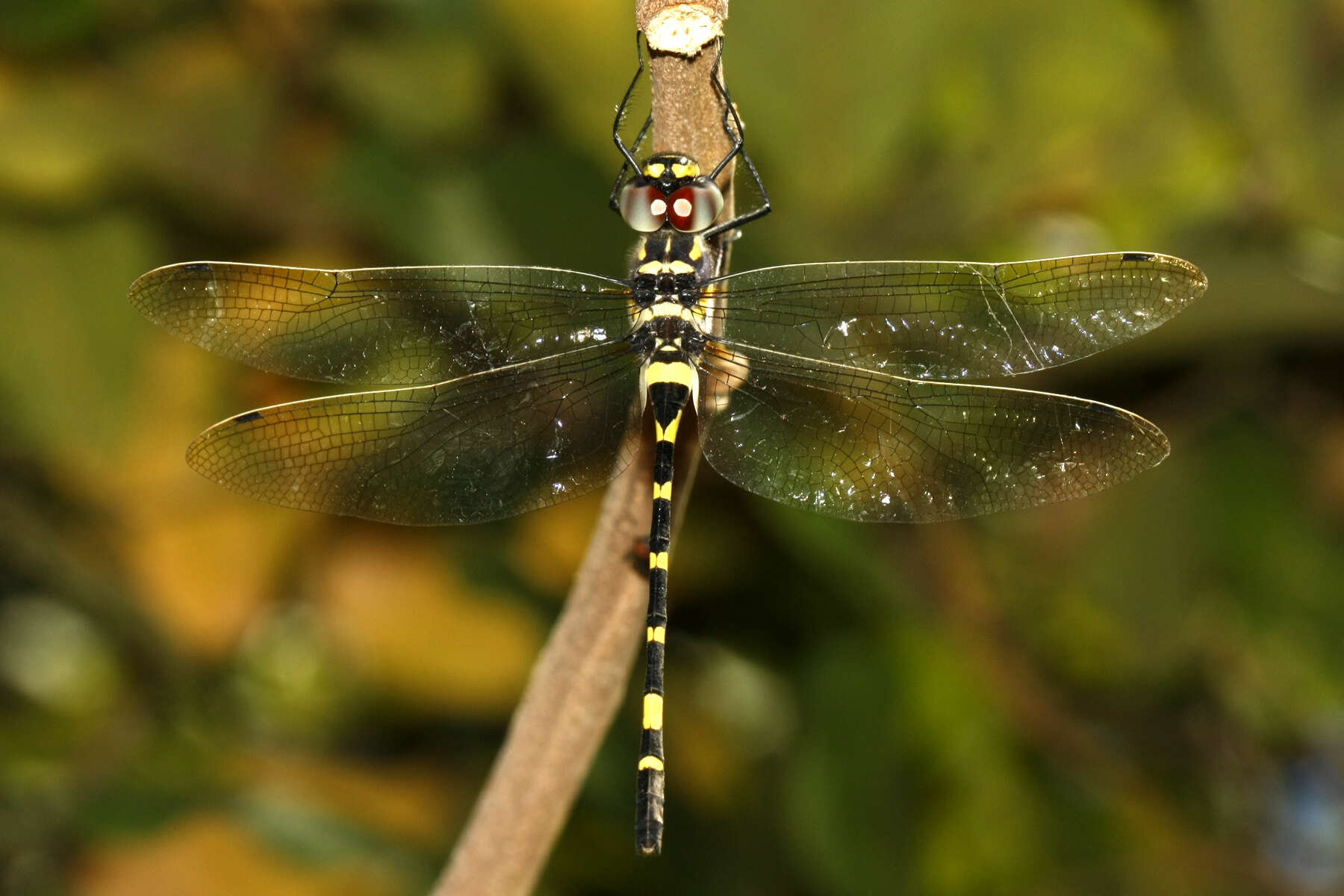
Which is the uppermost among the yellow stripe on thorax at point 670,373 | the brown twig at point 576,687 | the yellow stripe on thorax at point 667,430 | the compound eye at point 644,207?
the compound eye at point 644,207

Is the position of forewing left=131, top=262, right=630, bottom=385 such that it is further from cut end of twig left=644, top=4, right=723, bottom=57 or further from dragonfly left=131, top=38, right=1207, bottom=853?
cut end of twig left=644, top=4, right=723, bottom=57

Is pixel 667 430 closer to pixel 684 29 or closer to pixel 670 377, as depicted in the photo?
pixel 670 377

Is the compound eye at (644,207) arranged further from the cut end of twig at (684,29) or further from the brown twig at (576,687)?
the cut end of twig at (684,29)

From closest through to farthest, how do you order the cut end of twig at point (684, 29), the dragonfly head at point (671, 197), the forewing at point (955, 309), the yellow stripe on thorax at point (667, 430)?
1. the cut end of twig at point (684, 29)
2. the dragonfly head at point (671, 197)
3. the yellow stripe on thorax at point (667, 430)
4. the forewing at point (955, 309)

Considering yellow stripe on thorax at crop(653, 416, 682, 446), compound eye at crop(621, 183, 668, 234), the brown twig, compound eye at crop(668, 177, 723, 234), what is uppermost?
compound eye at crop(621, 183, 668, 234)

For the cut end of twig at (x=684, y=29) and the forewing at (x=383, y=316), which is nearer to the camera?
the cut end of twig at (x=684, y=29)

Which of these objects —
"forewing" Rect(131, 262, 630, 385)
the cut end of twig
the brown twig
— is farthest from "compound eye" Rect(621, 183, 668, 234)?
the cut end of twig

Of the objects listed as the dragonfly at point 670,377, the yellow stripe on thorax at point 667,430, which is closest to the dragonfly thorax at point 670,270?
the dragonfly at point 670,377

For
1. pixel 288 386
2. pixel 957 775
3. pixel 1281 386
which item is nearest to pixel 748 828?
pixel 957 775
